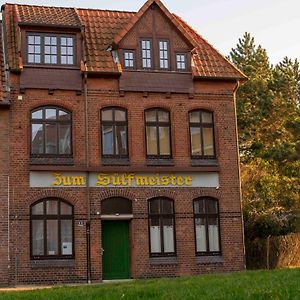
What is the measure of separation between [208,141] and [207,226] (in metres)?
3.62

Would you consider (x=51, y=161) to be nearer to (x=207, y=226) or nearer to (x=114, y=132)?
(x=114, y=132)

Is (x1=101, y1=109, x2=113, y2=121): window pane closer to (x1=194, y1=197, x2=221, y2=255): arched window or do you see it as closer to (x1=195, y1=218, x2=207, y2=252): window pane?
(x1=194, y1=197, x2=221, y2=255): arched window

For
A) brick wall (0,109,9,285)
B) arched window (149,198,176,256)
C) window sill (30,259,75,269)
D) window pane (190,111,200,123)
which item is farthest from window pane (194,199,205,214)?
brick wall (0,109,9,285)

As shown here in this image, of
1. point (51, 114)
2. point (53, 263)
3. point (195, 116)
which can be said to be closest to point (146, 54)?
point (195, 116)

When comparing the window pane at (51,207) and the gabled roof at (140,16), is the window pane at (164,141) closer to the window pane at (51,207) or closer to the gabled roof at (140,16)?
the gabled roof at (140,16)

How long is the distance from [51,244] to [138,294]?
1116 cm

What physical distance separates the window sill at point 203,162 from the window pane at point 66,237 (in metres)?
5.68

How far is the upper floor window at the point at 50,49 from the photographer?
83.9ft

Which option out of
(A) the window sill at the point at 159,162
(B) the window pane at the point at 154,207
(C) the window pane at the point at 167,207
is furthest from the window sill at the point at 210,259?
(A) the window sill at the point at 159,162

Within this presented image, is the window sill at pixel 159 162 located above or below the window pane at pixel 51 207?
above

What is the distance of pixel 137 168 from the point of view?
83.9 feet

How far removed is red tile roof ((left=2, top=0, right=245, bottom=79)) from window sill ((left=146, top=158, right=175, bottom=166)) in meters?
3.84

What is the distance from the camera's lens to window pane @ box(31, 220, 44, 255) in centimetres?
2423

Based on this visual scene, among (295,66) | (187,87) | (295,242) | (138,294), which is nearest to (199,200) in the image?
(187,87)
